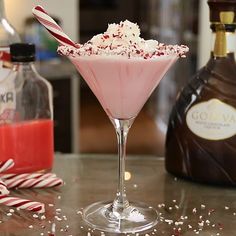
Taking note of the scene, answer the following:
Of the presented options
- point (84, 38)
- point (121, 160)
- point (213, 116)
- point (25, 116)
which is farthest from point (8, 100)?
point (84, 38)

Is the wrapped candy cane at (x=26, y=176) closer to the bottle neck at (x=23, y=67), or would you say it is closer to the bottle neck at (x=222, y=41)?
the bottle neck at (x=23, y=67)

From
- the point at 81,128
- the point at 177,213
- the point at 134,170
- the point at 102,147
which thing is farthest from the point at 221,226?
the point at 81,128

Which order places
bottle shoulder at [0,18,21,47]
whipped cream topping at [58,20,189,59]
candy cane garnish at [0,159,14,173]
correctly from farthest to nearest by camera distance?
bottle shoulder at [0,18,21,47], candy cane garnish at [0,159,14,173], whipped cream topping at [58,20,189,59]

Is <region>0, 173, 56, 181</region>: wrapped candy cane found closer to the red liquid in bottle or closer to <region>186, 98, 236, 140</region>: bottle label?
the red liquid in bottle

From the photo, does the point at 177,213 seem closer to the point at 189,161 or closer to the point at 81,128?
the point at 189,161

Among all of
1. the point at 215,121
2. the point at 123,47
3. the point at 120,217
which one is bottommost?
the point at 120,217

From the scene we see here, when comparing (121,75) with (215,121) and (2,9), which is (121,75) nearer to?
(215,121)

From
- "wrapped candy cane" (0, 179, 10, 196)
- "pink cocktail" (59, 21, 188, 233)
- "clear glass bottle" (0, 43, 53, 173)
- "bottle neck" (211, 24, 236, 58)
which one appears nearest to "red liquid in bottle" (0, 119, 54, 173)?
"clear glass bottle" (0, 43, 53, 173)
